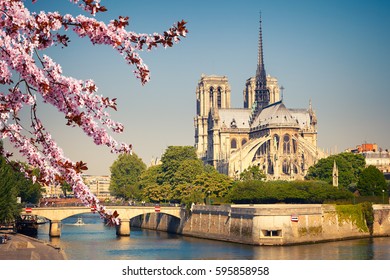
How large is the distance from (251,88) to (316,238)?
107 meters

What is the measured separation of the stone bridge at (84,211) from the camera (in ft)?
229

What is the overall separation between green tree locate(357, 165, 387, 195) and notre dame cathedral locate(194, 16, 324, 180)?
43.8 metres

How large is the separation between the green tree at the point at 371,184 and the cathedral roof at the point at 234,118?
2884 inches

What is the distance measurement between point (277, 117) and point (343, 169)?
127ft

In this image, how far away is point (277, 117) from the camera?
453 ft

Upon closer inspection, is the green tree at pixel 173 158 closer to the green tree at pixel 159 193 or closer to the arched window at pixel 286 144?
the green tree at pixel 159 193

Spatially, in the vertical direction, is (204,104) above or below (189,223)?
above

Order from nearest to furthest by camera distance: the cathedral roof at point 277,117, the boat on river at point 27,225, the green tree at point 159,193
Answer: the boat on river at point 27,225
the green tree at point 159,193
the cathedral roof at point 277,117

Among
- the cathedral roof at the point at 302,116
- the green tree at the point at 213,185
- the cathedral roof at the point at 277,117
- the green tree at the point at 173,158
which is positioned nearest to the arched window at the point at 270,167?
the cathedral roof at the point at 277,117

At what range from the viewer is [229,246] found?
57.7 meters

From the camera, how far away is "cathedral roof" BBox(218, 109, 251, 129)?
500 feet

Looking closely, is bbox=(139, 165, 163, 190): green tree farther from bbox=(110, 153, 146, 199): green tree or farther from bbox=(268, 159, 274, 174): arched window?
bbox=(268, 159, 274, 174): arched window

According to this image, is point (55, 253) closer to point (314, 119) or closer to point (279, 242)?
point (279, 242)
